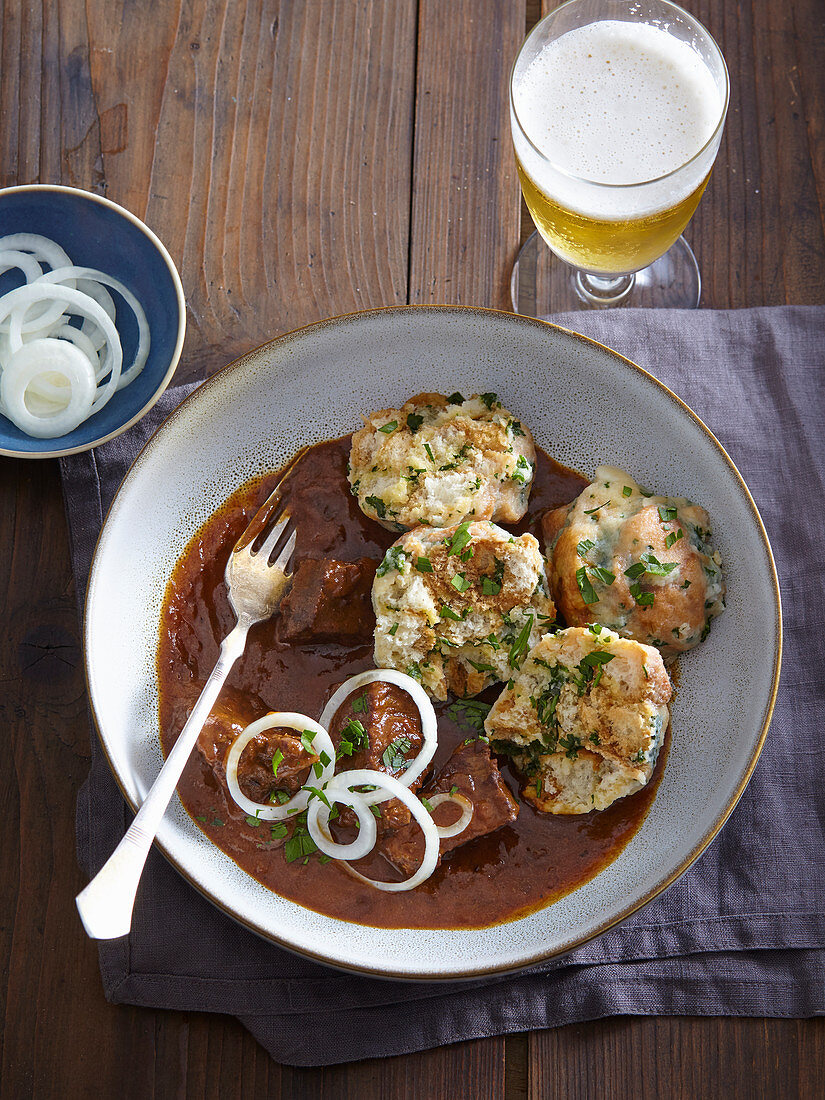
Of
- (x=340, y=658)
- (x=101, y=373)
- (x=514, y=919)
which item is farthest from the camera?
(x=101, y=373)

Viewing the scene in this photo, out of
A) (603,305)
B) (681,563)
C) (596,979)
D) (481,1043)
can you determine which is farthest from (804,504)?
(481,1043)

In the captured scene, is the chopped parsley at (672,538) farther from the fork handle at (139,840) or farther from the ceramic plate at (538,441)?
the fork handle at (139,840)

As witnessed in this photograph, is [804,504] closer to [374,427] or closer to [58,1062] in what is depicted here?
[374,427]

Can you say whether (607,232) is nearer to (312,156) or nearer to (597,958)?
(312,156)

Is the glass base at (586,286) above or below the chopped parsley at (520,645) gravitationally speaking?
above

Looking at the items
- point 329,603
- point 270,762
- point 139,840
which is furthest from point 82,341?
point 139,840

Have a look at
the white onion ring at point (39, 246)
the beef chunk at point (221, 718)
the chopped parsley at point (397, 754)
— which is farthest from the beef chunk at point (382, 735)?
the white onion ring at point (39, 246)
